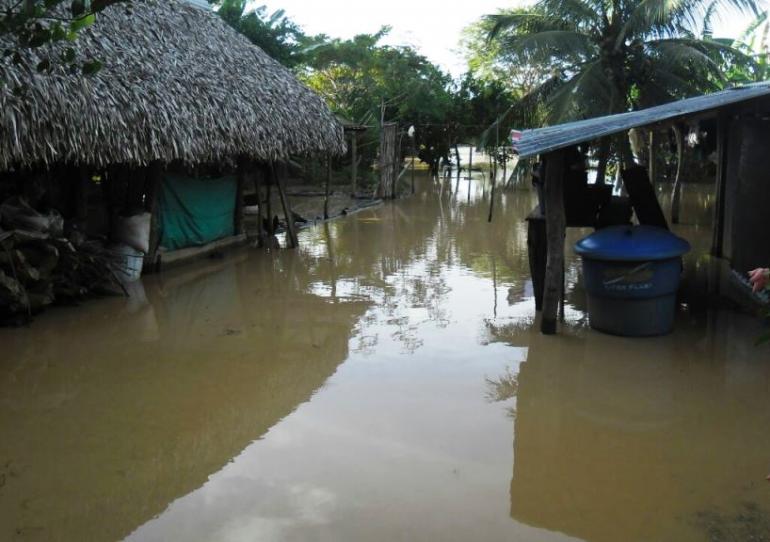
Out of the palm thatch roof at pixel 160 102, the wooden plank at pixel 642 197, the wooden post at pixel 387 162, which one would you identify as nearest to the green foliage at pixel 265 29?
the wooden post at pixel 387 162

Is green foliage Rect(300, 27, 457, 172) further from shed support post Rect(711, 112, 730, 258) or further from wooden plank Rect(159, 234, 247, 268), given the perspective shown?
shed support post Rect(711, 112, 730, 258)

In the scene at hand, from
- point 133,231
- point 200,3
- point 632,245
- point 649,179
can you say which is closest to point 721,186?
point 649,179

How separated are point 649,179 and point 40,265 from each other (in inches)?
272

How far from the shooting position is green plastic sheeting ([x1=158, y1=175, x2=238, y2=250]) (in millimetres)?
10781

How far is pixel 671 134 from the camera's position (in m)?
15.7

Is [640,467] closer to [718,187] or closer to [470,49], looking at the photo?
[718,187]

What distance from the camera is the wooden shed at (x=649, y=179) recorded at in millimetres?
6562

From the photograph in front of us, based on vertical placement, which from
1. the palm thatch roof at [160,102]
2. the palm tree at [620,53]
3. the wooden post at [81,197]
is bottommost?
the wooden post at [81,197]

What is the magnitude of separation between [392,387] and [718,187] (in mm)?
6976

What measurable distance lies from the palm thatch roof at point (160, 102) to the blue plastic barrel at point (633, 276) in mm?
4907

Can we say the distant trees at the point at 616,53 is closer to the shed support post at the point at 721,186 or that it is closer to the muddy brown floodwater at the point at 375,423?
the shed support post at the point at 721,186

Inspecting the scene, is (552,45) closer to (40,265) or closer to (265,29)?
(265,29)

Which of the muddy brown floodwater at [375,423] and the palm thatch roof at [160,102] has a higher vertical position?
the palm thatch roof at [160,102]

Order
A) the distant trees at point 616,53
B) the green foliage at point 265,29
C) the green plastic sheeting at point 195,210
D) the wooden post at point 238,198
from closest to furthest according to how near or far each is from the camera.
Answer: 1. the green plastic sheeting at point 195,210
2. the wooden post at point 238,198
3. the distant trees at point 616,53
4. the green foliage at point 265,29
